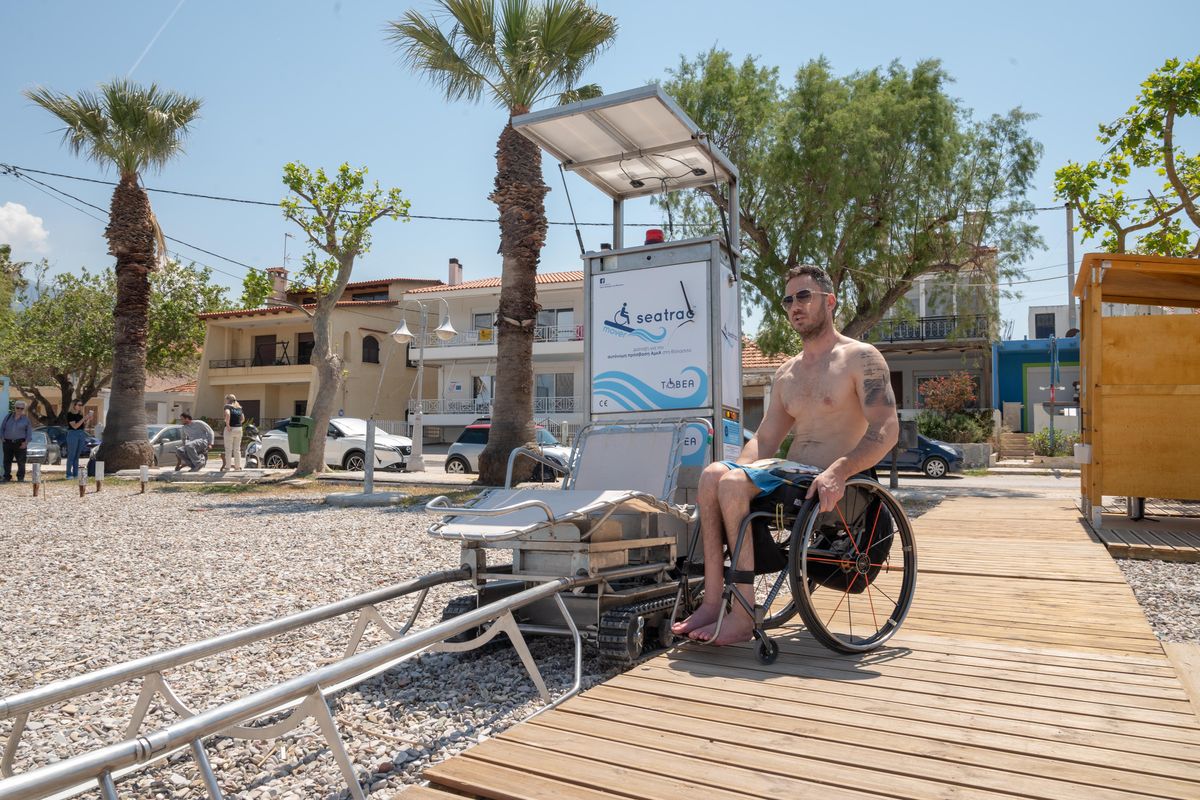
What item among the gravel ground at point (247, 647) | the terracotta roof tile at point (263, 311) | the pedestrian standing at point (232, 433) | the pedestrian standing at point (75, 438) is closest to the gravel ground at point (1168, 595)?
the gravel ground at point (247, 647)

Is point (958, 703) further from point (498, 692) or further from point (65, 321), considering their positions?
point (65, 321)

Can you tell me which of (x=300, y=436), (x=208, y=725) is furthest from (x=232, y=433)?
(x=208, y=725)

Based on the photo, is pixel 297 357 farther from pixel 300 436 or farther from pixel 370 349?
pixel 300 436

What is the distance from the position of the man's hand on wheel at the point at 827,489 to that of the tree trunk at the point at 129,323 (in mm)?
19829

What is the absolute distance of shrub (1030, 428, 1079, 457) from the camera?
80.5 ft

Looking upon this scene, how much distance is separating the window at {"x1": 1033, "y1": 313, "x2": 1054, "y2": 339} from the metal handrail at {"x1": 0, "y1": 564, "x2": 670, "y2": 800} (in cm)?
4033

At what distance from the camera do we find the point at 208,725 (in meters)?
1.99

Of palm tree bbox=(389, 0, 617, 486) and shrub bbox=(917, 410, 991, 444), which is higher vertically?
Result: palm tree bbox=(389, 0, 617, 486)

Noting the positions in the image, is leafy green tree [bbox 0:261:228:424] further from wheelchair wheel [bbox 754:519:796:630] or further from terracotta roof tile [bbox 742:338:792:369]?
wheelchair wheel [bbox 754:519:796:630]

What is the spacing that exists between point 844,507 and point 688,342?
2.45 m

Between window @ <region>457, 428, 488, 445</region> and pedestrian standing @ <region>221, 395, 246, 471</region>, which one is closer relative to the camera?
pedestrian standing @ <region>221, 395, 246, 471</region>

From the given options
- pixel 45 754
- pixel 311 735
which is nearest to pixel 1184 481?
pixel 311 735

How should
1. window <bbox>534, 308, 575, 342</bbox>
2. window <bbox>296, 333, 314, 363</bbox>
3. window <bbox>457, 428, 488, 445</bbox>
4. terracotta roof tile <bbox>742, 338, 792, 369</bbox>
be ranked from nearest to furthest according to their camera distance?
window <bbox>457, 428, 488, 445</bbox> < terracotta roof tile <bbox>742, 338, 792, 369</bbox> < window <bbox>534, 308, 575, 342</bbox> < window <bbox>296, 333, 314, 363</bbox>

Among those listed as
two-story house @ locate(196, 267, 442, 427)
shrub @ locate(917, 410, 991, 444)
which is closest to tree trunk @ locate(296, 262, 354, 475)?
shrub @ locate(917, 410, 991, 444)
